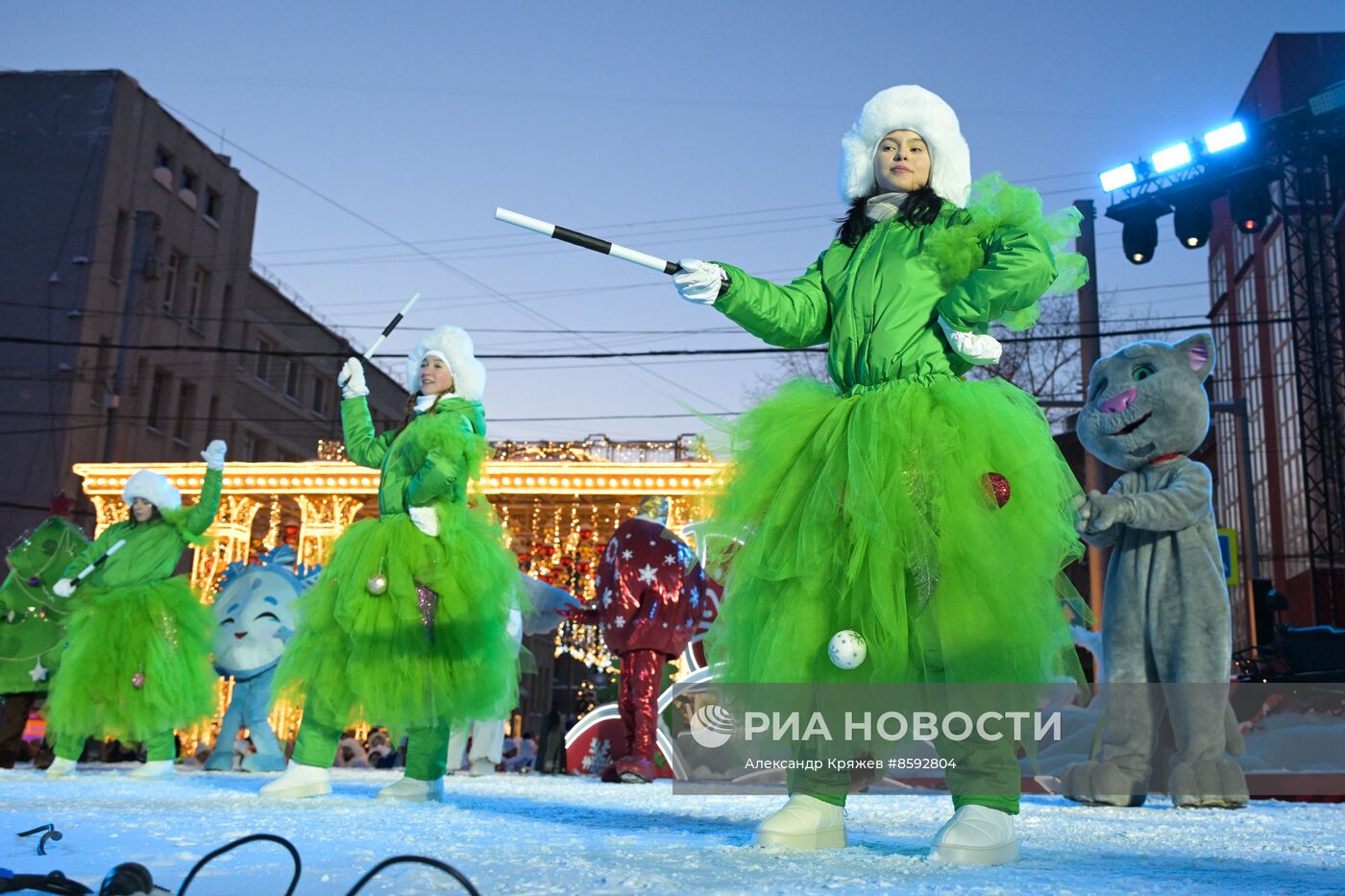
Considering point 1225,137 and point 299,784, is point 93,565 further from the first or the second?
point 1225,137

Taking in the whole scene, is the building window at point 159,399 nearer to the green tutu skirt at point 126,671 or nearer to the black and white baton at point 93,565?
the black and white baton at point 93,565

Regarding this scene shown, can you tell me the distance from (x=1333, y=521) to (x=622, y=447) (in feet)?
31.1

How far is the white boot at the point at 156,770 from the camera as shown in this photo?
239 inches

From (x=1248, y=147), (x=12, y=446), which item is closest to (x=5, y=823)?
(x=1248, y=147)

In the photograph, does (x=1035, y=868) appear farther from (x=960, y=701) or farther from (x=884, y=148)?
(x=884, y=148)

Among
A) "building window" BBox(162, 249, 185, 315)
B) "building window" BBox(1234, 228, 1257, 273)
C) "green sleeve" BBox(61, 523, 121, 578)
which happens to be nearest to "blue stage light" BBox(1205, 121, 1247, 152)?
"building window" BBox(1234, 228, 1257, 273)

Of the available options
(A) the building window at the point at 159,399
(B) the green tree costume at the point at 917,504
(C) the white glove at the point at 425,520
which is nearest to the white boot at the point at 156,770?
(C) the white glove at the point at 425,520

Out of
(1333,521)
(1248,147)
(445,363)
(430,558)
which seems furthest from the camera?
(1333,521)

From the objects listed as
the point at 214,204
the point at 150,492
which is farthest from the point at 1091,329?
the point at 214,204

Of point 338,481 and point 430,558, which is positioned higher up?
point 338,481

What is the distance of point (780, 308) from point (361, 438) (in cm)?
260

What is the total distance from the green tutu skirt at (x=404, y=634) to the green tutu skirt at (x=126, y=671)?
6.33ft

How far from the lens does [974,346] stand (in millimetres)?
2809

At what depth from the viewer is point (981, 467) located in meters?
2.63
